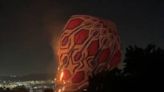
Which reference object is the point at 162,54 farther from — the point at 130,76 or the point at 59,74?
the point at 59,74

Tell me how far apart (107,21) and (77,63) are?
4.30 metres

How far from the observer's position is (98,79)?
36469 mm

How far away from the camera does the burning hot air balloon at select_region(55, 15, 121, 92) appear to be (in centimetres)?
4728

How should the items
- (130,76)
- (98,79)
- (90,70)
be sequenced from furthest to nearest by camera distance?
(90,70), (98,79), (130,76)

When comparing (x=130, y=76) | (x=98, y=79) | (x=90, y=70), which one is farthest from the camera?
(x=90, y=70)

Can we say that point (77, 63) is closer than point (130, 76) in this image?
No

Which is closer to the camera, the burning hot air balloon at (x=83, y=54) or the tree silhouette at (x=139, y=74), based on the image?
the tree silhouette at (x=139, y=74)

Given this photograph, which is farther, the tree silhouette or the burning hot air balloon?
the burning hot air balloon

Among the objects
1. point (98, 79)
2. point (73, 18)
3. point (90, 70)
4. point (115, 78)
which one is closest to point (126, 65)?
point (115, 78)

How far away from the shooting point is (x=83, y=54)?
4762 cm

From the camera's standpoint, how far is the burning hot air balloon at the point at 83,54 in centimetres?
4728

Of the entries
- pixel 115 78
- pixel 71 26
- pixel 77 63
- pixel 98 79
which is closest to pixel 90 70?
pixel 77 63

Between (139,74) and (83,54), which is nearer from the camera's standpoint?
(139,74)

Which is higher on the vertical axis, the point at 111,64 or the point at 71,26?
the point at 71,26
